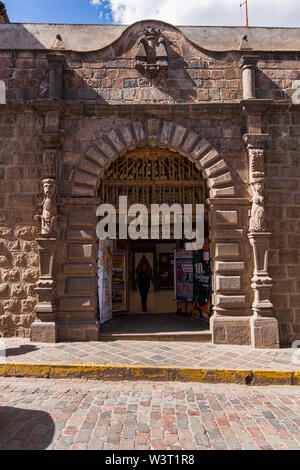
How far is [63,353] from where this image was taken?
5473 millimetres

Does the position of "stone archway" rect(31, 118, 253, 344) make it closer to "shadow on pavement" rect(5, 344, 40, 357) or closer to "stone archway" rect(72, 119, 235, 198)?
"stone archway" rect(72, 119, 235, 198)

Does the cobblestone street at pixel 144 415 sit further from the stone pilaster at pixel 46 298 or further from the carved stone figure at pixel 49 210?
the carved stone figure at pixel 49 210

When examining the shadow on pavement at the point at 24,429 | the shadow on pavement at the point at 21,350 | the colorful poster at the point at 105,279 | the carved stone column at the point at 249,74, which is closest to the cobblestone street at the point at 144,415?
the shadow on pavement at the point at 24,429

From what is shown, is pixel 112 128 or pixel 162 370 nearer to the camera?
pixel 162 370

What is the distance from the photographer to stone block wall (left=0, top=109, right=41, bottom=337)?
653cm

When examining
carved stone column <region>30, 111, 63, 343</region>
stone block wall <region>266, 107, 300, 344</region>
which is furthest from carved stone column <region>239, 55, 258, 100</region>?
carved stone column <region>30, 111, 63, 343</region>

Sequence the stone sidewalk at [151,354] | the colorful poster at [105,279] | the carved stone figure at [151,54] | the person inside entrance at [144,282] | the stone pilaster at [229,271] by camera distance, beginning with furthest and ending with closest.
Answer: the person inside entrance at [144,282]
the colorful poster at [105,279]
the carved stone figure at [151,54]
the stone pilaster at [229,271]
the stone sidewalk at [151,354]

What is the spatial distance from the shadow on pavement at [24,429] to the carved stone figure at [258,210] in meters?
4.91

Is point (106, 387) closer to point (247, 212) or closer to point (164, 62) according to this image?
point (247, 212)

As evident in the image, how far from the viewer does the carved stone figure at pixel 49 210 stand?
20.6 feet

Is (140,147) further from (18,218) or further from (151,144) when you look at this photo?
(18,218)

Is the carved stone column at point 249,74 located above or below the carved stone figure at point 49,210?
above
